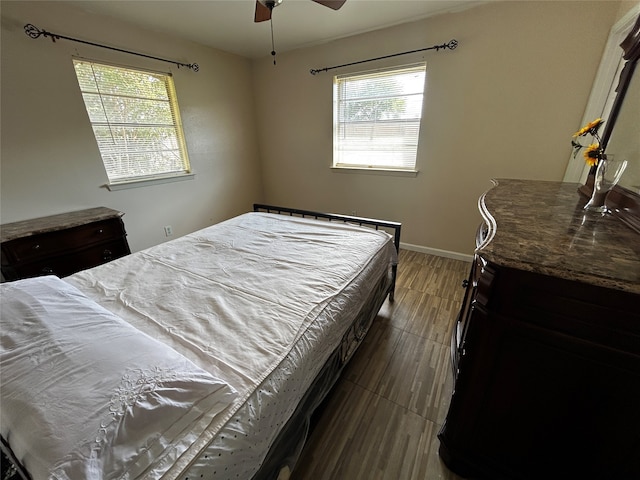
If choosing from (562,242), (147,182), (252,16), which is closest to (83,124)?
(147,182)

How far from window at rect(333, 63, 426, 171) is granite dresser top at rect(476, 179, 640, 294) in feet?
6.21

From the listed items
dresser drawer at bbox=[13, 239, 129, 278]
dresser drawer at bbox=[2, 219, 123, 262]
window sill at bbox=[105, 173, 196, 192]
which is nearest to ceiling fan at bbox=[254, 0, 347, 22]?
window sill at bbox=[105, 173, 196, 192]

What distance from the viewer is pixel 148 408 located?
645mm

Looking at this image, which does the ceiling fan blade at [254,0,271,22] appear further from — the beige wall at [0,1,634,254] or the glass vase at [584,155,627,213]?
the glass vase at [584,155,627,213]

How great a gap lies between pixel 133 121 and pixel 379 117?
2.70m

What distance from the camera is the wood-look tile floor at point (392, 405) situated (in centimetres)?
118

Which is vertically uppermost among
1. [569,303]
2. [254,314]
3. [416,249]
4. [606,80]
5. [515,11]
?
[515,11]

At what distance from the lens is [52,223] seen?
82.0 inches

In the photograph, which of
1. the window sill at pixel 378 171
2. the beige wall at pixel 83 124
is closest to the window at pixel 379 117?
the window sill at pixel 378 171

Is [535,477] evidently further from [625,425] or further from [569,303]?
[569,303]

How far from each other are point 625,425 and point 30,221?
3670mm

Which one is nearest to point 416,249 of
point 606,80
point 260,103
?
point 606,80

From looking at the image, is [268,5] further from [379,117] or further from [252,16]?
[379,117]

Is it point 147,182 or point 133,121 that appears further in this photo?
point 147,182
